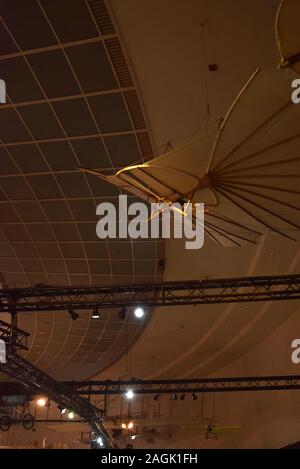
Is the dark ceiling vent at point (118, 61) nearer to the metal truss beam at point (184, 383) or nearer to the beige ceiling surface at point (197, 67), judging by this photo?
the beige ceiling surface at point (197, 67)

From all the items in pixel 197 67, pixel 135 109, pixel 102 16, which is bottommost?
pixel 197 67

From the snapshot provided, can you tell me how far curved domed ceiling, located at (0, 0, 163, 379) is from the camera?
23.6ft

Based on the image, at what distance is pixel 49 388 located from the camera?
1609 centimetres

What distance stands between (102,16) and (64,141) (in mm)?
→ 3170

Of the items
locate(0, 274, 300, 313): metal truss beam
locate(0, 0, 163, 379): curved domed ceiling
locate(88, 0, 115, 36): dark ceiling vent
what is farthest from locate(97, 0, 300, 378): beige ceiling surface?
locate(0, 274, 300, 313): metal truss beam

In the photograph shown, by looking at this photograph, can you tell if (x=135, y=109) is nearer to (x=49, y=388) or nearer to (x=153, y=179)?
(x=153, y=179)

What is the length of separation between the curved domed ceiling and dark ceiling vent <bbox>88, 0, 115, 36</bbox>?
0.01 meters

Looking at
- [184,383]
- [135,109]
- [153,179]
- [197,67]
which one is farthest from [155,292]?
[184,383]

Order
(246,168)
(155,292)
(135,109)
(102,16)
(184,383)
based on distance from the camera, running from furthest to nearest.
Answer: (184,383), (155,292), (135,109), (102,16), (246,168)

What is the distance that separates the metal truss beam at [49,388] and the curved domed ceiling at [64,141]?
218 centimetres

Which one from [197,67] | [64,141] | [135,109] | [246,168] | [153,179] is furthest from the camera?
[64,141]

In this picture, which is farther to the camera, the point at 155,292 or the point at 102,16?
the point at 155,292

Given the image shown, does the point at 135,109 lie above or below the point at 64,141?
below

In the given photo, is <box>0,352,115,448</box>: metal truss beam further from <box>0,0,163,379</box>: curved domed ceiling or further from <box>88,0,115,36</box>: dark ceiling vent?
<box>88,0,115,36</box>: dark ceiling vent
